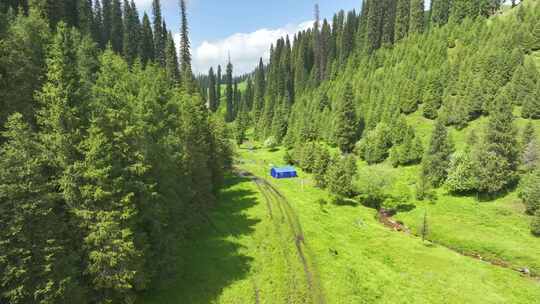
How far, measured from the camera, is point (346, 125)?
288 ft

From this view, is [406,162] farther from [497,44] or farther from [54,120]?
[54,120]

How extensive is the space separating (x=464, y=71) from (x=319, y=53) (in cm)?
7695

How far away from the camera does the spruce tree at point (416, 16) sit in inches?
4646

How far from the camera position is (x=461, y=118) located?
233 ft

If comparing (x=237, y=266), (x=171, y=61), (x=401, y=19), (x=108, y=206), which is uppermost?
(x=401, y=19)

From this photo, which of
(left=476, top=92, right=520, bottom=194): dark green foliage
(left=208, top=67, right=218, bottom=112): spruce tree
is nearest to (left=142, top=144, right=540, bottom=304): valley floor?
(left=476, top=92, right=520, bottom=194): dark green foliage

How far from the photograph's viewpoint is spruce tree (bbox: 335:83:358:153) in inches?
3438

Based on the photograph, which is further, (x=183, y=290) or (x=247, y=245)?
(x=247, y=245)

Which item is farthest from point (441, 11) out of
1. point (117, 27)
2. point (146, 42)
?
point (117, 27)

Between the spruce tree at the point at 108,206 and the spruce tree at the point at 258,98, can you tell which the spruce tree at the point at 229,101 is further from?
the spruce tree at the point at 108,206

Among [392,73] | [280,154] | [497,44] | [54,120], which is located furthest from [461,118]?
[54,120]

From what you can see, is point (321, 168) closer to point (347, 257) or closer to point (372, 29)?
point (347, 257)

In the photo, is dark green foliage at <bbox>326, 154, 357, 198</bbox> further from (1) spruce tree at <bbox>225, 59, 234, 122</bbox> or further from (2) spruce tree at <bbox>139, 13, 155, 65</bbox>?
(1) spruce tree at <bbox>225, 59, 234, 122</bbox>

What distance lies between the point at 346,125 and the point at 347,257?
53181mm
